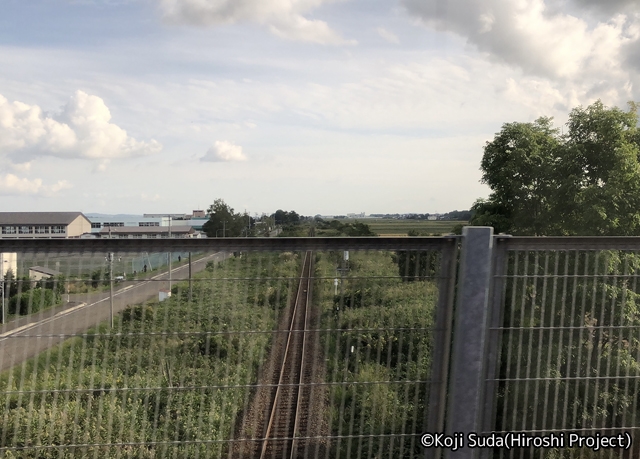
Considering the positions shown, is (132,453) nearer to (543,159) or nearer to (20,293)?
(20,293)

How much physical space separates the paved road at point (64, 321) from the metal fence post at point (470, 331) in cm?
123

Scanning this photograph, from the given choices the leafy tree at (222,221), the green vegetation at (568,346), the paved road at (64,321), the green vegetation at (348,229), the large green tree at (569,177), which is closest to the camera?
the paved road at (64,321)

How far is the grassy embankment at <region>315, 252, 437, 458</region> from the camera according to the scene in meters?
2.45

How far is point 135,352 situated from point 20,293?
504 millimetres

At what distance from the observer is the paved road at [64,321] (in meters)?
2.24

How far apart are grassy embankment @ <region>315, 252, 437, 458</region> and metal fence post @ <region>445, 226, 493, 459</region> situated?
0.13 m

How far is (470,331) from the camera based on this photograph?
8.29 feet

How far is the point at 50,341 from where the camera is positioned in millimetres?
2277

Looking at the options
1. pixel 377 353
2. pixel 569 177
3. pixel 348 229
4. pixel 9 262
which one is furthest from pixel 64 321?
pixel 348 229

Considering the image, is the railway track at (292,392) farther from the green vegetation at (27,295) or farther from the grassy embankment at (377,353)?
the green vegetation at (27,295)

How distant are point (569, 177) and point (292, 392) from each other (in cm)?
1844

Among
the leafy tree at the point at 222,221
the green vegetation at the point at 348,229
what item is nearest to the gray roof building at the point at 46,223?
the leafy tree at the point at 222,221

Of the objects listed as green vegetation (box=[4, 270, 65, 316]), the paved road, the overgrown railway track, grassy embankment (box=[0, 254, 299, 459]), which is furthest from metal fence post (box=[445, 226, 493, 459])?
green vegetation (box=[4, 270, 65, 316])

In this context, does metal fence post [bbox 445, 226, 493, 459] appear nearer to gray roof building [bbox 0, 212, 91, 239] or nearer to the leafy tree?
the leafy tree
